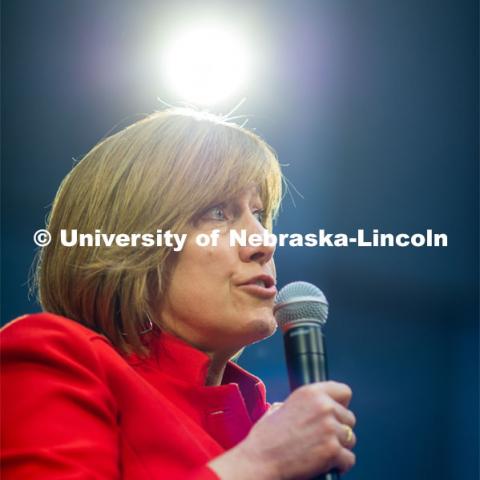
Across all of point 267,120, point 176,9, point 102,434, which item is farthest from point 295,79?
point 102,434

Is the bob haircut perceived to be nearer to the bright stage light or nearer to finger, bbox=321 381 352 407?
finger, bbox=321 381 352 407

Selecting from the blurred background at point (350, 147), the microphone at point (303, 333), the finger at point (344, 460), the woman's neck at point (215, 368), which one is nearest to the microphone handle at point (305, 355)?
the microphone at point (303, 333)

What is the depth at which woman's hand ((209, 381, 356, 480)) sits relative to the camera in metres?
0.91

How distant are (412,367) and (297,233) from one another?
68cm

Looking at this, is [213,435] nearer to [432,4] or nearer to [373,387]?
[373,387]

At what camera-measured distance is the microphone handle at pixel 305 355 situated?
3.34ft

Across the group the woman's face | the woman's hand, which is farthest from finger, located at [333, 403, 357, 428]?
the woman's face

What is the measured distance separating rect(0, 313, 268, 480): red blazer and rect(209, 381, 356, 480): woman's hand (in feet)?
0.16

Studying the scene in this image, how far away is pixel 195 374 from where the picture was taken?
45.3 inches

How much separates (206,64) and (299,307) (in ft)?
5.49

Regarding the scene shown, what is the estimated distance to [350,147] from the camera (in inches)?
115

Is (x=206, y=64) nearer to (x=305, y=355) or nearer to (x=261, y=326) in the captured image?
(x=261, y=326)

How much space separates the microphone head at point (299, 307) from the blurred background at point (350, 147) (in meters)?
1.30

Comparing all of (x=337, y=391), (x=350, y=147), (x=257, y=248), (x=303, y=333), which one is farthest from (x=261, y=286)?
(x=350, y=147)
